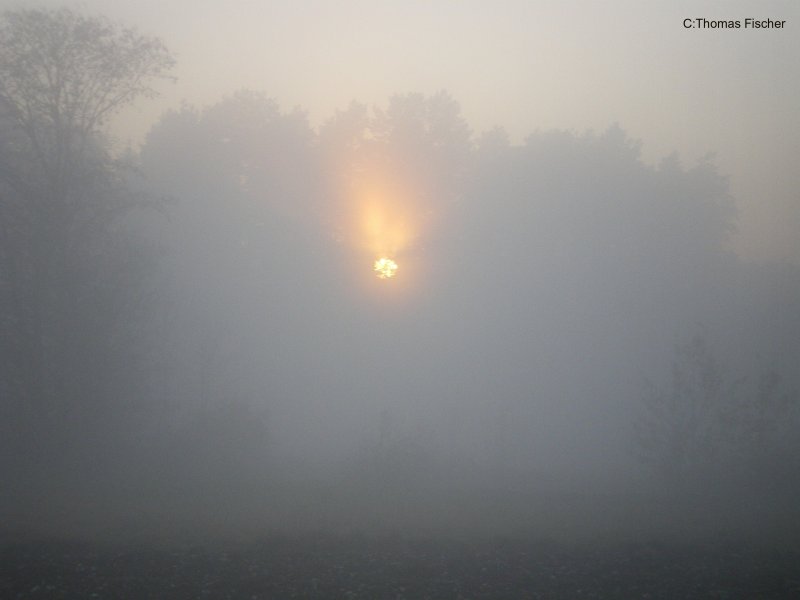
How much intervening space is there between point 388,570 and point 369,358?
38353 millimetres

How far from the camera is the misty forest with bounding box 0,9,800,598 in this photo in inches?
566

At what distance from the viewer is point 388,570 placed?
41.8 feet

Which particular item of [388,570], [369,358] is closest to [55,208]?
[388,570]

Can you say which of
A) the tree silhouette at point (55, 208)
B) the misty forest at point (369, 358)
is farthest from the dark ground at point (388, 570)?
the tree silhouette at point (55, 208)

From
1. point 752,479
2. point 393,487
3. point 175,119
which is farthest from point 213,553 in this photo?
point 175,119

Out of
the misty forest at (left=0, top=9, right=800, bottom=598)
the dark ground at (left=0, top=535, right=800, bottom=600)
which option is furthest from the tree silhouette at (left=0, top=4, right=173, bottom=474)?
the dark ground at (left=0, top=535, right=800, bottom=600)

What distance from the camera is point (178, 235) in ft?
158

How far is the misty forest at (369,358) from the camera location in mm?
14383

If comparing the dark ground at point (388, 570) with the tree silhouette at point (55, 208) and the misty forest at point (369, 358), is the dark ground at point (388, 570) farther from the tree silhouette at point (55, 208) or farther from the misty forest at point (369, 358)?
the tree silhouette at point (55, 208)

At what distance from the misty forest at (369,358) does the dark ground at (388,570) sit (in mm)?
98

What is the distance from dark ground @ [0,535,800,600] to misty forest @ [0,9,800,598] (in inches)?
3.9

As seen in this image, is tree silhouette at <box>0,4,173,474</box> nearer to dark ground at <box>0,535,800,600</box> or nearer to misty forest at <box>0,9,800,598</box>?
misty forest at <box>0,9,800,598</box>

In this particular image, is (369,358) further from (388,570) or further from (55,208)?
(388,570)

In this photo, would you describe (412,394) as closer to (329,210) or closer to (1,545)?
(329,210)
